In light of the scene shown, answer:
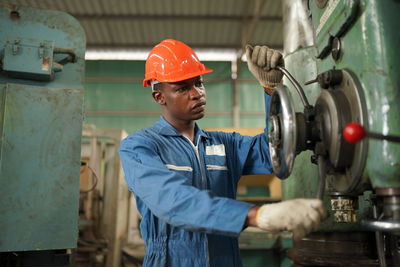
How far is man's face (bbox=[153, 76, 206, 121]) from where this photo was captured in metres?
1.17

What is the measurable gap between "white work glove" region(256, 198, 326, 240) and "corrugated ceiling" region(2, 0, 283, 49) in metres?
3.73

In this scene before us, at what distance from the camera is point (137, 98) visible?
531 cm

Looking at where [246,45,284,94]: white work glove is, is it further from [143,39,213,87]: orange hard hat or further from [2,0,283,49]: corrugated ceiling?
[2,0,283,49]: corrugated ceiling

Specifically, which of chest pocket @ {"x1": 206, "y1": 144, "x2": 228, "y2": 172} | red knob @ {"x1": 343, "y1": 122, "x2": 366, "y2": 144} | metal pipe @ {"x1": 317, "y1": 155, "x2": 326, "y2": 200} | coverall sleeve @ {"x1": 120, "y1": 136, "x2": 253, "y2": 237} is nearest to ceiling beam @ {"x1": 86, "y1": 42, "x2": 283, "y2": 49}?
chest pocket @ {"x1": 206, "y1": 144, "x2": 228, "y2": 172}

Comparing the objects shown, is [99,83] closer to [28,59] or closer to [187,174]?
[28,59]

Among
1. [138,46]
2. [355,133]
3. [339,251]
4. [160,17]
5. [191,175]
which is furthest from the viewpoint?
[138,46]

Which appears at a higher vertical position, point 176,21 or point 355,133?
point 176,21

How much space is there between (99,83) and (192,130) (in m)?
4.42

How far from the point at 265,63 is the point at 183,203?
19.9 inches

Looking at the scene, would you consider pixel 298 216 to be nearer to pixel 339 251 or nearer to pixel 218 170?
pixel 339 251

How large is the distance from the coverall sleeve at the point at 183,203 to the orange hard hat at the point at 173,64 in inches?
14.3

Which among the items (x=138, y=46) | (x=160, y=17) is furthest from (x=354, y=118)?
(x=138, y=46)

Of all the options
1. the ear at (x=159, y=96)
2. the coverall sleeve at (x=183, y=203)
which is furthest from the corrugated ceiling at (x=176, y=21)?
the coverall sleeve at (x=183, y=203)

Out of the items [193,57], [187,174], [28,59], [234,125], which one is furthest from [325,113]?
[234,125]
